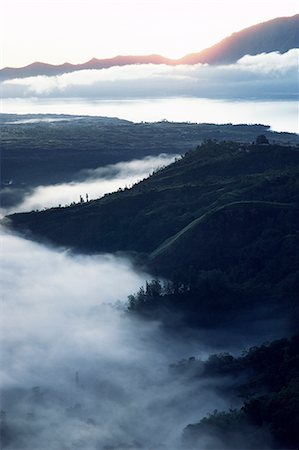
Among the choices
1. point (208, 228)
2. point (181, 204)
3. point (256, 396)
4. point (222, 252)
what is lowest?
point (256, 396)

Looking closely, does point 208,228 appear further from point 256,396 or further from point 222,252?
point 256,396

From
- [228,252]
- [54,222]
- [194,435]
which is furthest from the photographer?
[54,222]

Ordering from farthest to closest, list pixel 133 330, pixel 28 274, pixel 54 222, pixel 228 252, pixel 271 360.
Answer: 1. pixel 54 222
2. pixel 28 274
3. pixel 228 252
4. pixel 133 330
5. pixel 271 360

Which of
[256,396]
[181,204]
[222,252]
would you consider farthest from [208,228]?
[256,396]

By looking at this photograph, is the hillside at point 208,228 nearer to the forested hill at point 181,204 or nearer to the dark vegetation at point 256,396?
the forested hill at point 181,204

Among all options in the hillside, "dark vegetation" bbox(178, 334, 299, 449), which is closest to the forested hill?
the hillside

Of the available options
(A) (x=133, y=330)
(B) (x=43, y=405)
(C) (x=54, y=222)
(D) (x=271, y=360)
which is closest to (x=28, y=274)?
(C) (x=54, y=222)

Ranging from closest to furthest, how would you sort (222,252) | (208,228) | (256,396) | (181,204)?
(256,396)
(222,252)
(208,228)
(181,204)

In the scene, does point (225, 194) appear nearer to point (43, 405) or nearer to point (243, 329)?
point (243, 329)

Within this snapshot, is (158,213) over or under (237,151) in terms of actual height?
under
